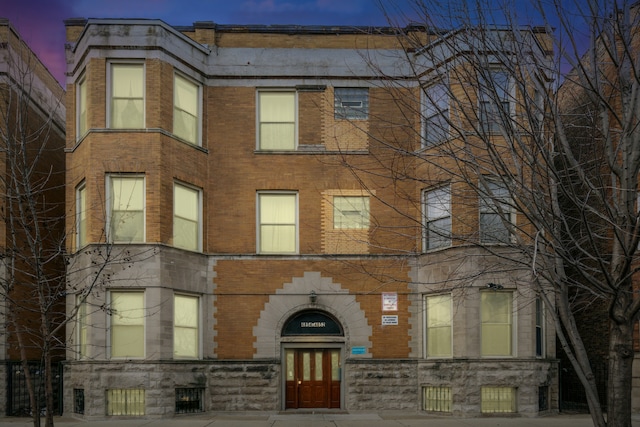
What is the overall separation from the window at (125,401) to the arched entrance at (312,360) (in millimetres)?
4244

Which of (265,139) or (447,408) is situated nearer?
(447,408)

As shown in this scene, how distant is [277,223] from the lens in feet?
69.2

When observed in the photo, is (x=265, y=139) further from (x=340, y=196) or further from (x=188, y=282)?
(x=188, y=282)

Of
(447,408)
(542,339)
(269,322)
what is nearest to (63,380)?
(269,322)

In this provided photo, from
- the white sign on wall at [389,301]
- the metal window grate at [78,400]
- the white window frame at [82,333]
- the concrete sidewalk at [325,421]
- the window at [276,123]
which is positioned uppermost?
the window at [276,123]

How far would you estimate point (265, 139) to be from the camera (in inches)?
840

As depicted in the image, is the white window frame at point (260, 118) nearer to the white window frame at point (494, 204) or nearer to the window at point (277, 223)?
the window at point (277, 223)

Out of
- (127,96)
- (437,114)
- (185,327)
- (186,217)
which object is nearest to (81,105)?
(127,96)

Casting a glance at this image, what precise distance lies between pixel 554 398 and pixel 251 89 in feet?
41.1

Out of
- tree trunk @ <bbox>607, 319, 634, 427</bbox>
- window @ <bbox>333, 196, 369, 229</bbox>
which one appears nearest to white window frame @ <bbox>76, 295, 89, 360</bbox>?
window @ <bbox>333, 196, 369, 229</bbox>

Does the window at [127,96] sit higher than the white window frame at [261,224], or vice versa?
the window at [127,96]

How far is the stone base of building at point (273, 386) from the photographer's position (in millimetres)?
18484

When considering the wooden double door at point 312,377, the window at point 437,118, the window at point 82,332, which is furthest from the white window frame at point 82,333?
the window at point 437,118

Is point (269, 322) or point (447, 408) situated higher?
point (269, 322)
